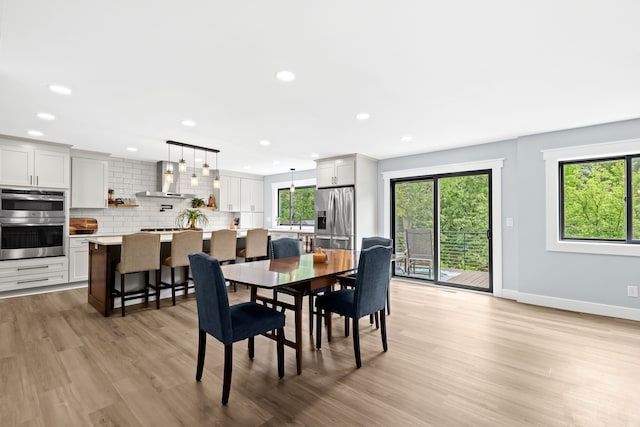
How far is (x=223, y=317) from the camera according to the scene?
2.06 metres

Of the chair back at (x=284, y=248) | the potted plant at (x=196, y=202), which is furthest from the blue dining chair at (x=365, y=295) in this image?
the potted plant at (x=196, y=202)

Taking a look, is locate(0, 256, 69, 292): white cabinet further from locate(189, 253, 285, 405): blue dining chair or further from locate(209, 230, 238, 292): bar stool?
→ locate(189, 253, 285, 405): blue dining chair

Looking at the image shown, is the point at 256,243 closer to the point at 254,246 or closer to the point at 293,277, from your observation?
the point at 254,246

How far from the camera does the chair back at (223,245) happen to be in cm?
475

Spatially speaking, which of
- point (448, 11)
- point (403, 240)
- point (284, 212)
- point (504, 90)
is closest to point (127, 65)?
point (448, 11)

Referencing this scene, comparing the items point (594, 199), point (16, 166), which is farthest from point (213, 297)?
point (16, 166)

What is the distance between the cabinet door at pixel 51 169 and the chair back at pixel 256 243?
3125 millimetres

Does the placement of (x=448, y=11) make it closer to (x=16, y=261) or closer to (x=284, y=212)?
(x=16, y=261)

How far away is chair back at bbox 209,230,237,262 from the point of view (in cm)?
475

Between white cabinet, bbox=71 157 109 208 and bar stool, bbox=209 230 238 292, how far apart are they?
2.60m

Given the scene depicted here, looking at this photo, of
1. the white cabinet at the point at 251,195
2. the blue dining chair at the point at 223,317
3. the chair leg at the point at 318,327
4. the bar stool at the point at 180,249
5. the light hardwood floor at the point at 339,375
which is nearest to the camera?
the light hardwood floor at the point at 339,375

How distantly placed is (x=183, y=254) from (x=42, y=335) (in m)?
1.62

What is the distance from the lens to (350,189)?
18.6 ft

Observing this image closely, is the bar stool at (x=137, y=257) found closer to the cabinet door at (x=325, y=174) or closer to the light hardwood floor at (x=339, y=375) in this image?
the light hardwood floor at (x=339, y=375)
